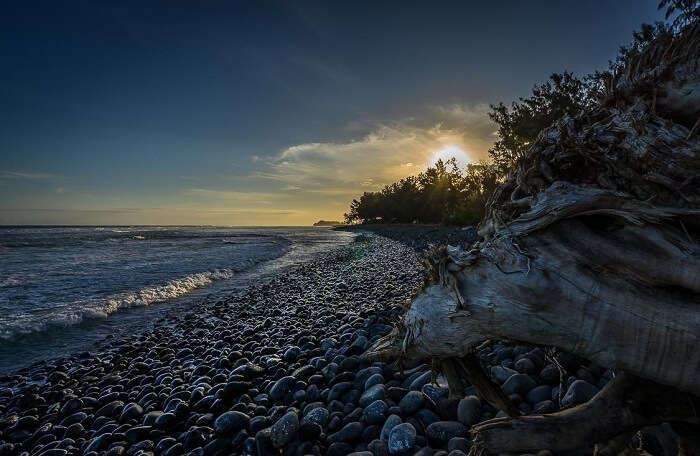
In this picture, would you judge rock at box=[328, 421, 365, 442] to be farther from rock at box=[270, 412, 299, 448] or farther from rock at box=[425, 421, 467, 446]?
rock at box=[425, 421, 467, 446]

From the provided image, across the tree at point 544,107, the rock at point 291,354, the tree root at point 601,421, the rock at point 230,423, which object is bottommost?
the rock at point 230,423

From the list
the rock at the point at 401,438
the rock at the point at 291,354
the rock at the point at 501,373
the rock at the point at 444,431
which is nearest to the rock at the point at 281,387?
the rock at the point at 291,354

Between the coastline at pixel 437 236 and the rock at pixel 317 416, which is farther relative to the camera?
the coastline at pixel 437 236

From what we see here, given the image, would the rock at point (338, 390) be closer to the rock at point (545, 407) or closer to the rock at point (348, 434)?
the rock at point (348, 434)

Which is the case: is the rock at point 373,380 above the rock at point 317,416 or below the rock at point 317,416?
above

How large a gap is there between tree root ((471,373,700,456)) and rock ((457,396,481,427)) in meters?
0.90

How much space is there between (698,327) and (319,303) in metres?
8.70

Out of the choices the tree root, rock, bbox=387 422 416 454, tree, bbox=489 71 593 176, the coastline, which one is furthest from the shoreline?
tree, bbox=489 71 593 176

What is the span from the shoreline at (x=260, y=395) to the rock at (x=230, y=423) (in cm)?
1

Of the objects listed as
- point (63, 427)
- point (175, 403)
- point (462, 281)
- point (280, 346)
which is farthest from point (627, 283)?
point (63, 427)

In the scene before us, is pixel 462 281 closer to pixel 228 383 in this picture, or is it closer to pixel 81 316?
pixel 228 383

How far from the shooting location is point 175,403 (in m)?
4.43

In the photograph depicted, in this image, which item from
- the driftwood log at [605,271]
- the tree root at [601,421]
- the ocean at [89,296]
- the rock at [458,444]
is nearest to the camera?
the driftwood log at [605,271]

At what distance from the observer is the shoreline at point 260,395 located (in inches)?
126
